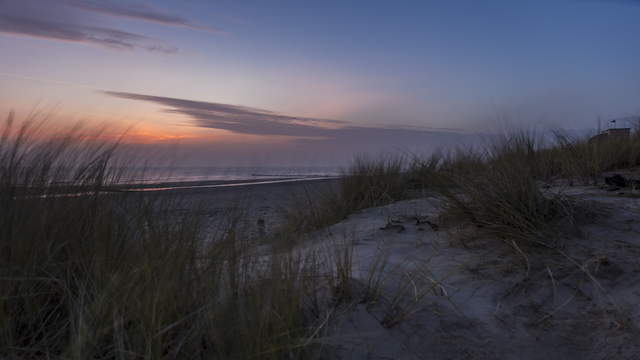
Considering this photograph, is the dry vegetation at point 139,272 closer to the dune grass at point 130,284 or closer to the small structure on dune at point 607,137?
the dune grass at point 130,284

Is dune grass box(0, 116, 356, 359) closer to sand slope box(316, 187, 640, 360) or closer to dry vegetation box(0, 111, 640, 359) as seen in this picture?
dry vegetation box(0, 111, 640, 359)

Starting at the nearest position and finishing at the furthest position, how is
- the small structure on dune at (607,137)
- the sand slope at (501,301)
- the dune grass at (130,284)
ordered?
the dune grass at (130,284) → the sand slope at (501,301) → the small structure on dune at (607,137)

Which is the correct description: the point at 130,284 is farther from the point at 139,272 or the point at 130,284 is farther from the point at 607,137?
the point at 607,137

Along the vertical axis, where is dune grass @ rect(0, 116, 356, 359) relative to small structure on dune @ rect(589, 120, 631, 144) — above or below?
below

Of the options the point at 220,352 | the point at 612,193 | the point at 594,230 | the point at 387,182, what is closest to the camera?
the point at 220,352

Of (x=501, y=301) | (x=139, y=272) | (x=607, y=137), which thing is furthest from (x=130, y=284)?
(x=607, y=137)

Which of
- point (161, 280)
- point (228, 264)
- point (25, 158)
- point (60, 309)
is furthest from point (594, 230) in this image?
point (25, 158)

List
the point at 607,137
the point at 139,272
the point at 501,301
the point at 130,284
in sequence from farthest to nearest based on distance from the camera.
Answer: the point at 607,137
the point at 501,301
the point at 139,272
the point at 130,284

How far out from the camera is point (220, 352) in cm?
156

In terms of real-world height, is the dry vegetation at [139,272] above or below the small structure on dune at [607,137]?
below

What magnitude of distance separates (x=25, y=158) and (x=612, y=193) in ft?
14.4

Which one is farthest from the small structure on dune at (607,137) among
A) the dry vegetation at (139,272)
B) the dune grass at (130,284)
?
the dune grass at (130,284)

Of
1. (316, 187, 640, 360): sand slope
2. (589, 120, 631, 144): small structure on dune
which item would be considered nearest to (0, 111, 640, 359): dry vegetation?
(316, 187, 640, 360): sand slope

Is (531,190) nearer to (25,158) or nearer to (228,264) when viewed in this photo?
(228,264)
